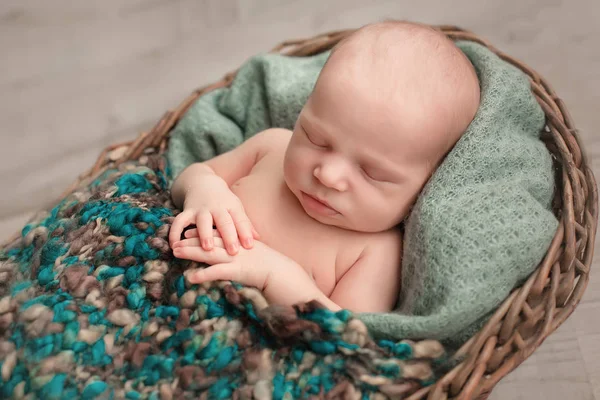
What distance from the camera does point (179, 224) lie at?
0.94 meters

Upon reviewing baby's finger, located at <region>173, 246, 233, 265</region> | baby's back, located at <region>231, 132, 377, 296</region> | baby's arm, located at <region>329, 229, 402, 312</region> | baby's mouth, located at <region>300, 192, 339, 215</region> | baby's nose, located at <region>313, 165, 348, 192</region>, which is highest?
baby's nose, located at <region>313, 165, 348, 192</region>

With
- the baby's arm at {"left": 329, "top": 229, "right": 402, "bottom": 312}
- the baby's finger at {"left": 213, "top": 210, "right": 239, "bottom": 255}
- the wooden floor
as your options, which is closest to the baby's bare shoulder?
the baby's arm at {"left": 329, "top": 229, "right": 402, "bottom": 312}

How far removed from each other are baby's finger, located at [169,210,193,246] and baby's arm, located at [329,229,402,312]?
250 millimetres

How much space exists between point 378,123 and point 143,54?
1107 millimetres

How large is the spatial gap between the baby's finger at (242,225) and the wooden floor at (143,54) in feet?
2.51

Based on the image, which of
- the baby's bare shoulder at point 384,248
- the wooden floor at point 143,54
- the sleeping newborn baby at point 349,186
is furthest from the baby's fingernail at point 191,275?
the wooden floor at point 143,54

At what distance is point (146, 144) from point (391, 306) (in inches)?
23.0

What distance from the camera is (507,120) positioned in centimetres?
100

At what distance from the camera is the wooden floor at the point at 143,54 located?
1.58 meters

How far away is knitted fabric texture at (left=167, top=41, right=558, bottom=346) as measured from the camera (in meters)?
0.85

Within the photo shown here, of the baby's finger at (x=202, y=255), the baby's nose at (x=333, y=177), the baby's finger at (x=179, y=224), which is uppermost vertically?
the baby's nose at (x=333, y=177)

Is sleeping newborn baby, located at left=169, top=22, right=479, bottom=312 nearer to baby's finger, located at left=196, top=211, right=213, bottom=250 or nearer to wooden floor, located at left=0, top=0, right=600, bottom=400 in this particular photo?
baby's finger, located at left=196, top=211, right=213, bottom=250

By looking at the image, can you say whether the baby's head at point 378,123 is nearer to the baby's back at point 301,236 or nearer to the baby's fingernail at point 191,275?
the baby's back at point 301,236

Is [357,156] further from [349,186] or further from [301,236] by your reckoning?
[301,236]
